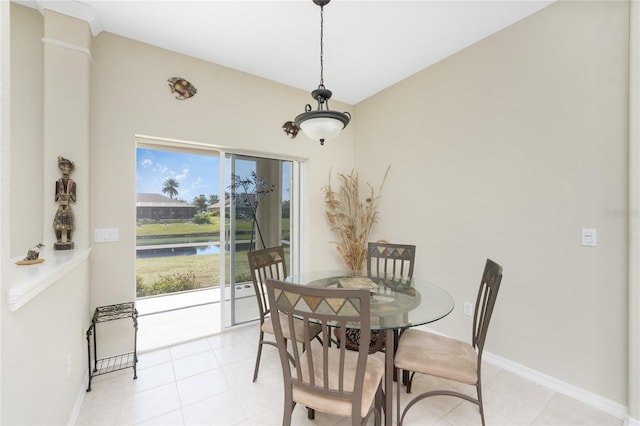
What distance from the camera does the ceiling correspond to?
2.04m

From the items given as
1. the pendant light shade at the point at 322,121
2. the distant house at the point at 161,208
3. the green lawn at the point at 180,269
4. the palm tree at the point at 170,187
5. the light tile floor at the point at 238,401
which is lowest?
the light tile floor at the point at 238,401

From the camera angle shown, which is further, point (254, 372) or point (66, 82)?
point (254, 372)

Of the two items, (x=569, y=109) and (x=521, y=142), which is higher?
(x=569, y=109)

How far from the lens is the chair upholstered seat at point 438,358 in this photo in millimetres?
1531

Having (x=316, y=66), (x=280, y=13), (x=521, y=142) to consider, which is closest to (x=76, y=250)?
(x=280, y=13)

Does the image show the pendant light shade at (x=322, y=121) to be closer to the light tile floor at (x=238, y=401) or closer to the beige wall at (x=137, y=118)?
the beige wall at (x=137, y=118)

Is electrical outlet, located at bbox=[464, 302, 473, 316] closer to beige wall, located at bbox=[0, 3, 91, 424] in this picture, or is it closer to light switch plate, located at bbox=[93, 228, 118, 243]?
beige wall, located at bbox=[0, 3, 91, 424]

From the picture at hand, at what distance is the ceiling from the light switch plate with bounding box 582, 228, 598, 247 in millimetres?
1796

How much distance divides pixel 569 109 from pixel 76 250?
394cm

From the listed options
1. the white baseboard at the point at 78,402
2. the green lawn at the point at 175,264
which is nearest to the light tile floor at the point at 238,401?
the white baseboard at the point at 78,402

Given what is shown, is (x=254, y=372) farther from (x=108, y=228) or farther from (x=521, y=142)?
(x=521, y=142)

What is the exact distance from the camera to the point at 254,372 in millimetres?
2172

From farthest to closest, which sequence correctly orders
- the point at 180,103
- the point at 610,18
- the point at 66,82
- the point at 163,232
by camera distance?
the point at 163,232, the point at 180,103, the point at 66,82, the point at 610,18

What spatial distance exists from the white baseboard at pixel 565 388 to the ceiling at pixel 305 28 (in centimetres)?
296
